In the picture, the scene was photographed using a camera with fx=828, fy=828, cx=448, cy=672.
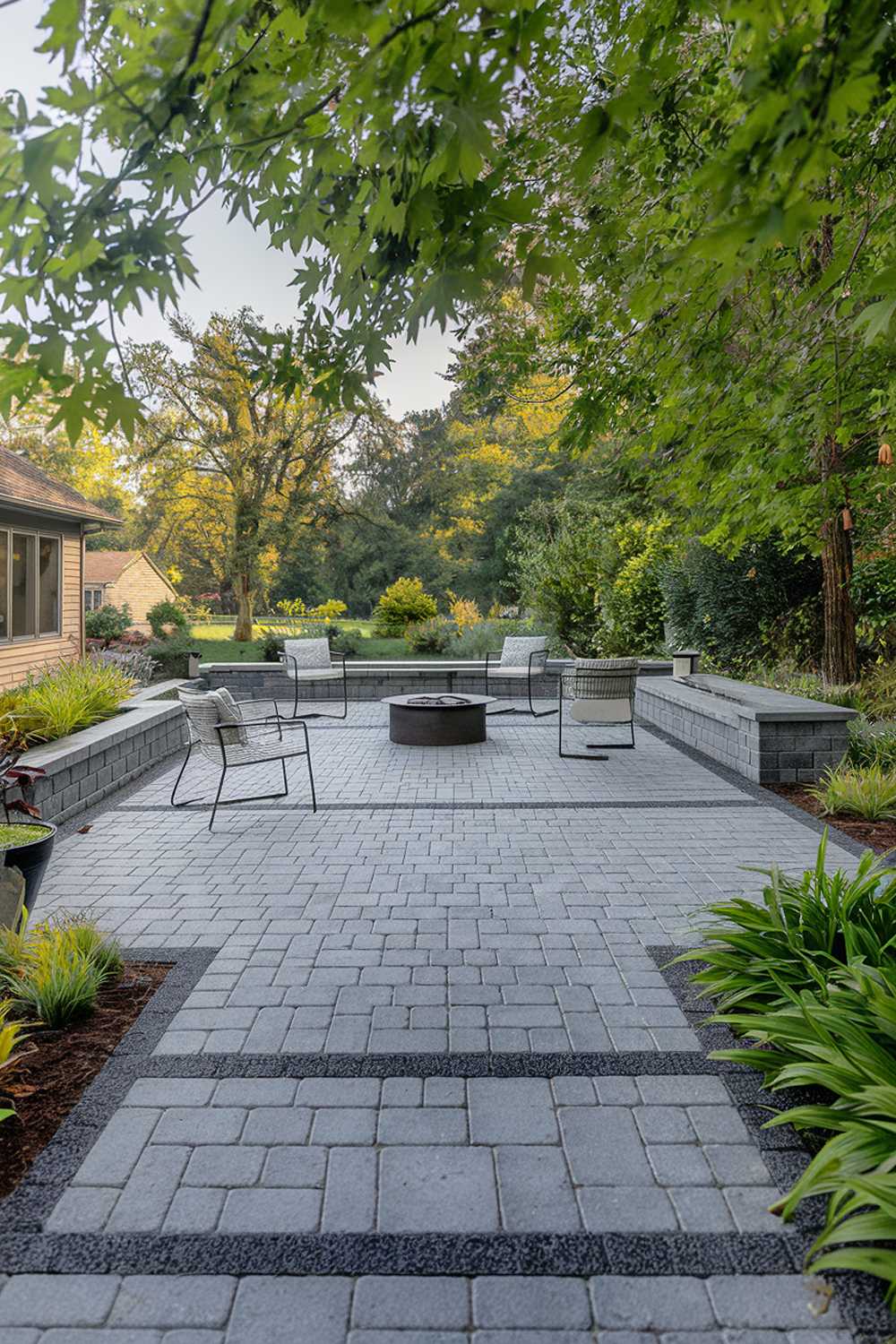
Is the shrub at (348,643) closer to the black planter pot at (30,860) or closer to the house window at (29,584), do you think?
the house window at (29,584)

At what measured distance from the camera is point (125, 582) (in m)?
29.8

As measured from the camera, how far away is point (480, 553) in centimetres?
2984

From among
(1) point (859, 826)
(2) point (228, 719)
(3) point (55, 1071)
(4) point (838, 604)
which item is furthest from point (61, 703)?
(4) point (838, 604)

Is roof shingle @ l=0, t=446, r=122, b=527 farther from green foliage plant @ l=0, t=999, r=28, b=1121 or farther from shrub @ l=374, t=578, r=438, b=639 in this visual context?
green foliage plant @ l=0, t=999, r=28, b=1121

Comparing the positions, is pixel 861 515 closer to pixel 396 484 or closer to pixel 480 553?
pixel 480 553

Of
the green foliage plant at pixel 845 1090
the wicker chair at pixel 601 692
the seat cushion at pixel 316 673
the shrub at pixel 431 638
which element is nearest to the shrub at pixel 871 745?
the wicker chair at pixel 601 692

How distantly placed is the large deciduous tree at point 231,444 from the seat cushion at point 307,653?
11.6m

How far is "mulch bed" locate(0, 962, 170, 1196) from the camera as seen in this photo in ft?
7.39

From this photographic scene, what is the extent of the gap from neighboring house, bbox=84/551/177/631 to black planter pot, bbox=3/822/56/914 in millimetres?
25041

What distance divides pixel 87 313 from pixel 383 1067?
230cm

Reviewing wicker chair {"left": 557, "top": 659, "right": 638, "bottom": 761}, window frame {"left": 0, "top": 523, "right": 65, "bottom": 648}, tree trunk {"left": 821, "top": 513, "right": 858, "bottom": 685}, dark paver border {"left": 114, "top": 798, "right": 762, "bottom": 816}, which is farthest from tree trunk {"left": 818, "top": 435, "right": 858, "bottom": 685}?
window frame {"left": 0, "top": 523, "right": 65, "bottom": 648}

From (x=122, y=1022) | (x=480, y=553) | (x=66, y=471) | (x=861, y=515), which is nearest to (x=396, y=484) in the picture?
(x=480, y=553)

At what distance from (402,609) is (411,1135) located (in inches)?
671

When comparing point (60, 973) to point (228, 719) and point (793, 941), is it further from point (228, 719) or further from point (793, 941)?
point (228, 719)
